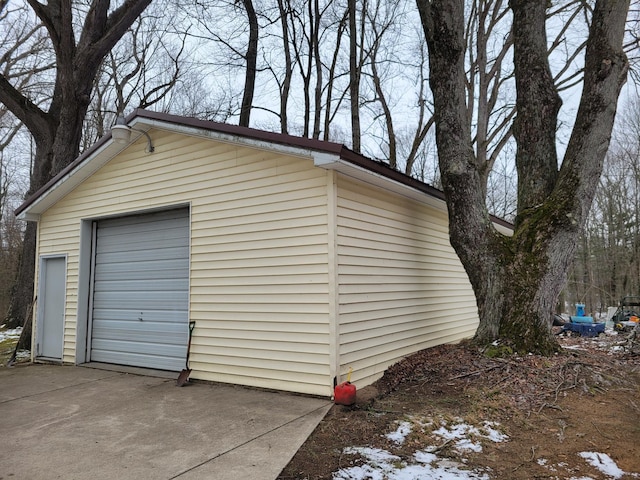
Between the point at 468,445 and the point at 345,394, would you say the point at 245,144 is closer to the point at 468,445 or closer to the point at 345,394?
the point at 345,394

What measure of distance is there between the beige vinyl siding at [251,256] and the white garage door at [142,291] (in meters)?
0.41

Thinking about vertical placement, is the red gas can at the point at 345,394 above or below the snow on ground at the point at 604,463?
above

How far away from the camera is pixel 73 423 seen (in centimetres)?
425

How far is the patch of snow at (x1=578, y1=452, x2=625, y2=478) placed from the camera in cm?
289

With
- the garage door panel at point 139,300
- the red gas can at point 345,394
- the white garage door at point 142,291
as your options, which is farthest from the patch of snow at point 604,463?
the garage door panel at point 139,300

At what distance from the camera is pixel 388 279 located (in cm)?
612

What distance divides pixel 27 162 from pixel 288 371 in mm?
22749

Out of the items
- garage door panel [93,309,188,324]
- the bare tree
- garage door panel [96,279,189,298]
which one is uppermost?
the bare tree

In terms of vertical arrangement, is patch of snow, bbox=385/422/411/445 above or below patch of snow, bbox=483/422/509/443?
below

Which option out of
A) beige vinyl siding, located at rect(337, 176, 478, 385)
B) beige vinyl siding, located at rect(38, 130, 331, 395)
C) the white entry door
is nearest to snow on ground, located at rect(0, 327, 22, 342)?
the white entry door

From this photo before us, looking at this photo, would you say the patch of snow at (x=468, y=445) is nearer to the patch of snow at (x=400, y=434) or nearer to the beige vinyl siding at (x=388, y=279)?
the patch of snow at (x=400, y=434)

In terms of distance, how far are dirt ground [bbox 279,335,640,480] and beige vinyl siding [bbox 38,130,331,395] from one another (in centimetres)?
107

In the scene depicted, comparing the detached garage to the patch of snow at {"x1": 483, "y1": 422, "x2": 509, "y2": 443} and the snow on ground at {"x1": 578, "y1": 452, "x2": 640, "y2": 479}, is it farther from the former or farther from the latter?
the snow on ground at {"x1": 578, "y1": 452, "x2": 640, "y2": 479}

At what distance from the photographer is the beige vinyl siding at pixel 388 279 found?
17.0 feet
